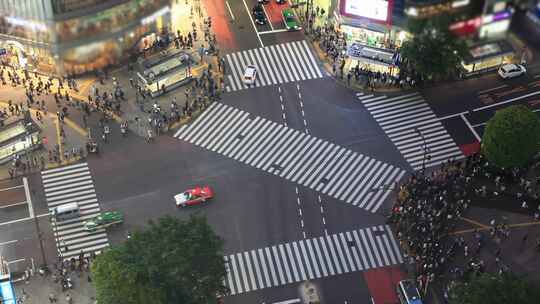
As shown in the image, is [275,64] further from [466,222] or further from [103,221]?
[466,222]

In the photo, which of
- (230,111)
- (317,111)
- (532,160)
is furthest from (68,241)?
(532,160)

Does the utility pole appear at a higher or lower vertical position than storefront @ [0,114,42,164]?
lower

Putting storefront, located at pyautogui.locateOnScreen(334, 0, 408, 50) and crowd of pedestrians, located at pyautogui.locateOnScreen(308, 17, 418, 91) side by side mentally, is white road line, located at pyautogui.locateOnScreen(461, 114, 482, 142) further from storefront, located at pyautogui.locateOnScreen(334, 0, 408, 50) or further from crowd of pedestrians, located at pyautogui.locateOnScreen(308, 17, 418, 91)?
storefront, located at pyautogui.locateOnScreen(334, 0, 408, 50)

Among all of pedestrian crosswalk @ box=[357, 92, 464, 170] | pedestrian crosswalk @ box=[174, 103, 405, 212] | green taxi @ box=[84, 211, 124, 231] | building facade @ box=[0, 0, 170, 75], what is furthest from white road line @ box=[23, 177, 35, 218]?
pedestrian crosswalk @ box=[357, 92, 464, 170]

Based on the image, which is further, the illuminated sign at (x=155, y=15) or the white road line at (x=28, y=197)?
the white road line at (x=28, y=197)

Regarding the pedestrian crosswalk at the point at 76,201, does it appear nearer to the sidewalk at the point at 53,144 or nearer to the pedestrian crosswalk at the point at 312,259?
the sidewalk at the point at 53,144

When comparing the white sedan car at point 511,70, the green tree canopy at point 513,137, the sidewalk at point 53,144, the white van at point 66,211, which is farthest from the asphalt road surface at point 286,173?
the green tree canopy at point 513,137
